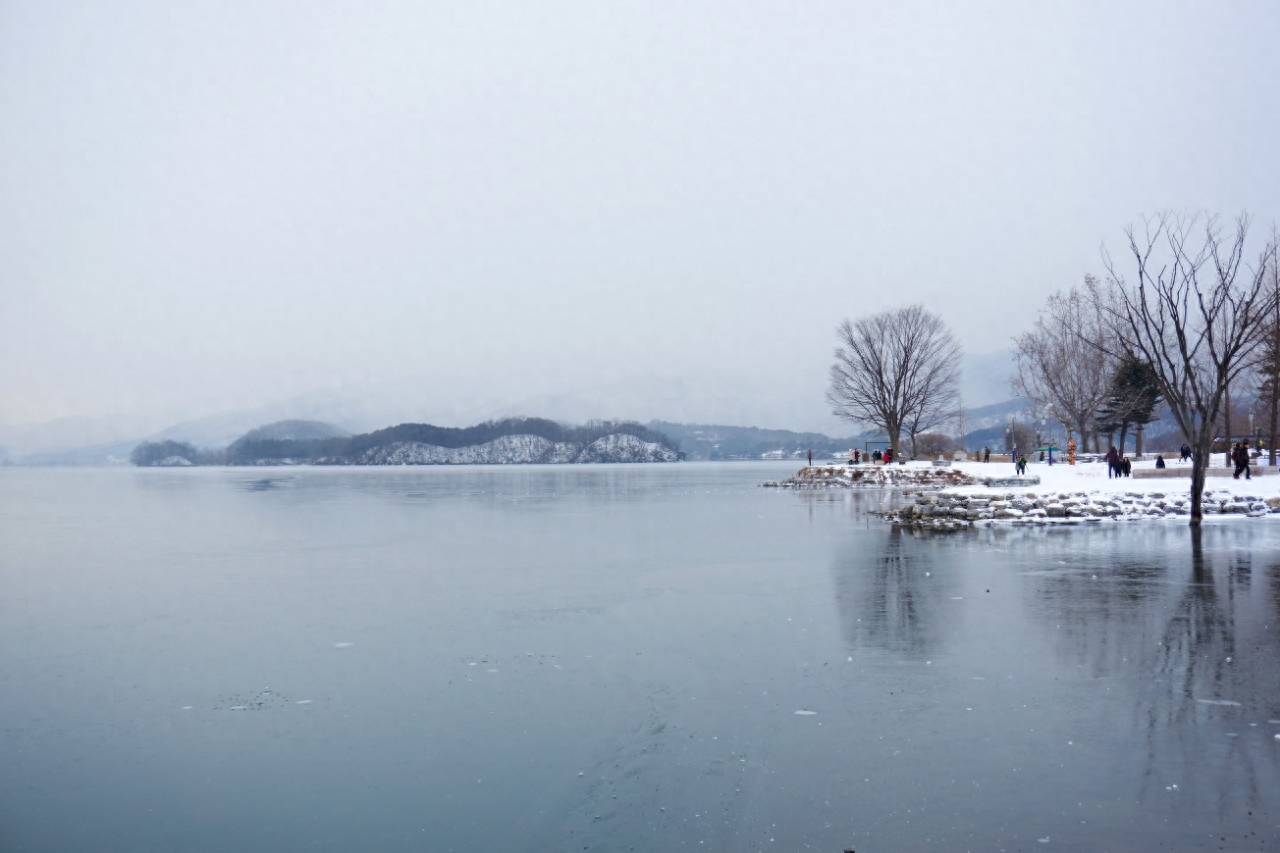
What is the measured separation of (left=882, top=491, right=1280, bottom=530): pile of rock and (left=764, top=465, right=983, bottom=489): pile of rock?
46.4 ft

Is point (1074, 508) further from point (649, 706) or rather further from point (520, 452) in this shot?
point (520, 452)

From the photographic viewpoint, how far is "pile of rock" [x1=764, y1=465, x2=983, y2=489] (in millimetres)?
42844

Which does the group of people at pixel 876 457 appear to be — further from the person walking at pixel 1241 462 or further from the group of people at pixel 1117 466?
the person walking at pixel 1241 462

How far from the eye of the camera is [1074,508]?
24.1 meters

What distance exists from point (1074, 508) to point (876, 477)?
84.4ft

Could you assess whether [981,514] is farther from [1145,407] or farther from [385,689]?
[1145,407]

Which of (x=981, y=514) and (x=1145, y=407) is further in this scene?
(x=1145, y=407)

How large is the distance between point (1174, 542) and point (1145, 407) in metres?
36.7

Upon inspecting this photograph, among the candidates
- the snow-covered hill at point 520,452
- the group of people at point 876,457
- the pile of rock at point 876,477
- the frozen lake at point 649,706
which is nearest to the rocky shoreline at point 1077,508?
the frozen lake at point 649,706

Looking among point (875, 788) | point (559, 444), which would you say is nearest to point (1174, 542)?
point (875, 788)

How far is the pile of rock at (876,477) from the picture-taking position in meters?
42.8

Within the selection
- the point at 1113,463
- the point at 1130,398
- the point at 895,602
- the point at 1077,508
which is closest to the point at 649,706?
the point at 895,602

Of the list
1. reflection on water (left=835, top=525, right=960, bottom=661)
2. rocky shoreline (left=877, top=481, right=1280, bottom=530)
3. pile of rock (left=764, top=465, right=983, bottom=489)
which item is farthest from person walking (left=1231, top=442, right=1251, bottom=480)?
reflection on water (left=835, top=525, right=960, bottom=661)

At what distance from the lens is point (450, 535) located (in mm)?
21750
